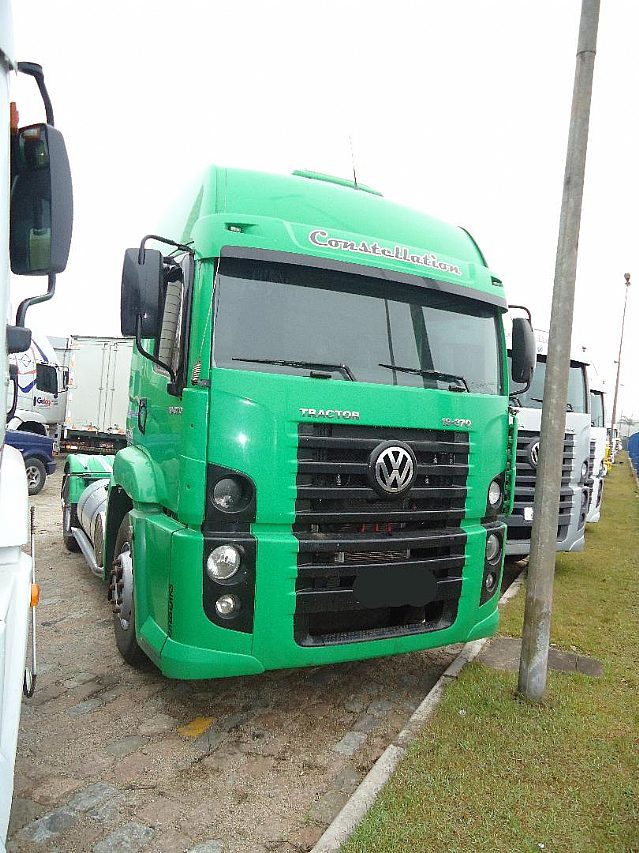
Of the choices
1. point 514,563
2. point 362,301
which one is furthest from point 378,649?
point 514,563

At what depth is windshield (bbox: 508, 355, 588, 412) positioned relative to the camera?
24.8ft

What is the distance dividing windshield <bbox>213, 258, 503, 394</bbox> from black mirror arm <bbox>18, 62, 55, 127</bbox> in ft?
3.92

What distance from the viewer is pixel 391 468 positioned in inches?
150

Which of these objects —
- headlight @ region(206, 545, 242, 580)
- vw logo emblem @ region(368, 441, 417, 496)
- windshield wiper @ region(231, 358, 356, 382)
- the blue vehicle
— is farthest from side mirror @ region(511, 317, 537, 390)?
the blue vehicle

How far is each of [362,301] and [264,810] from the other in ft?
9.08

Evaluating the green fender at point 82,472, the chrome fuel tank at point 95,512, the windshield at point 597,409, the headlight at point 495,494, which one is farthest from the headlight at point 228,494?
the windshield at point 597,409

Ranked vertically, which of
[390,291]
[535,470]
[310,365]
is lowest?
[535,470]

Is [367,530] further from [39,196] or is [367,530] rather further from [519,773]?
[39,196]

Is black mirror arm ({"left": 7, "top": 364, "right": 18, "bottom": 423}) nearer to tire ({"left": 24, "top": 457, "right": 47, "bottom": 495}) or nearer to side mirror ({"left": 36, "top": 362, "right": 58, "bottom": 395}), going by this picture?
side mirror ({"left": 36, "top": 362, "right": 58, "bottom": 395})

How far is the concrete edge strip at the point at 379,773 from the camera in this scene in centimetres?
289

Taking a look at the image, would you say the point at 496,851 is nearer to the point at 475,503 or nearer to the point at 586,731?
the point at 586,731

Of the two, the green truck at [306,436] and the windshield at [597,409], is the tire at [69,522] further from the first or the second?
the windshield at [597,409]

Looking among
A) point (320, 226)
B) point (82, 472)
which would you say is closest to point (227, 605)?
point (320, 226)

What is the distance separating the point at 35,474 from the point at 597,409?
10418 mm
